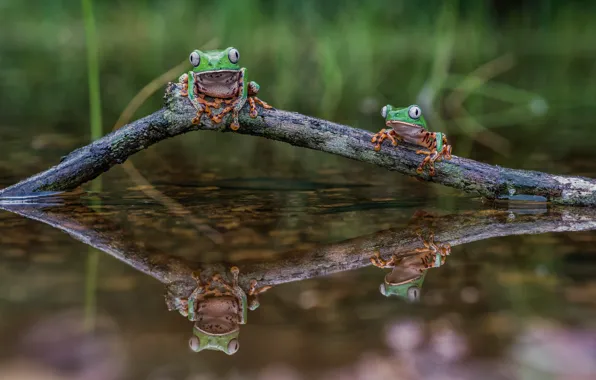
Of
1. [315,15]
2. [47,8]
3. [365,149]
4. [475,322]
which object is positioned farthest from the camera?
[47,8]

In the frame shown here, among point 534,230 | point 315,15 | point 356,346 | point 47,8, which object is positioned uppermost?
point 47,8

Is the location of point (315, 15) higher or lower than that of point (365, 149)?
higher

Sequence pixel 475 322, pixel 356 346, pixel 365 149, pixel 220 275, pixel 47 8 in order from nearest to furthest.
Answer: pixel 356 346 < pixel 475 322 < pixel 220 275 < pixel 365 149 < pixel 47 8

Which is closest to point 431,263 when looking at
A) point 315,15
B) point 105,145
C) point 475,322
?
point 475,322

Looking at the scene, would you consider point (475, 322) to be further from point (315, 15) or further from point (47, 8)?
point (47, 8)

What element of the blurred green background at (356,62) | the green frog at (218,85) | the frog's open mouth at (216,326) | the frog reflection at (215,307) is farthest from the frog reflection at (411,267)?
the blurred green background at (356,62)

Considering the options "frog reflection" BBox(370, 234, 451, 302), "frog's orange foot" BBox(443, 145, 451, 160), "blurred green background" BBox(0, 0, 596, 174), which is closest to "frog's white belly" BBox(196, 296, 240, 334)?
"frog reflection" BBox(370, 234, 451, 302)

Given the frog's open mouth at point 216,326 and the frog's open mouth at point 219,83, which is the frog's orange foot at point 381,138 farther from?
the frog's open mouth at point 216,326

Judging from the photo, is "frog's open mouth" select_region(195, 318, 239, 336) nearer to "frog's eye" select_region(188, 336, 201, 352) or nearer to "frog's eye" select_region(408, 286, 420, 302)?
"frog's eye" select_region(188, 336, 201, 352)
